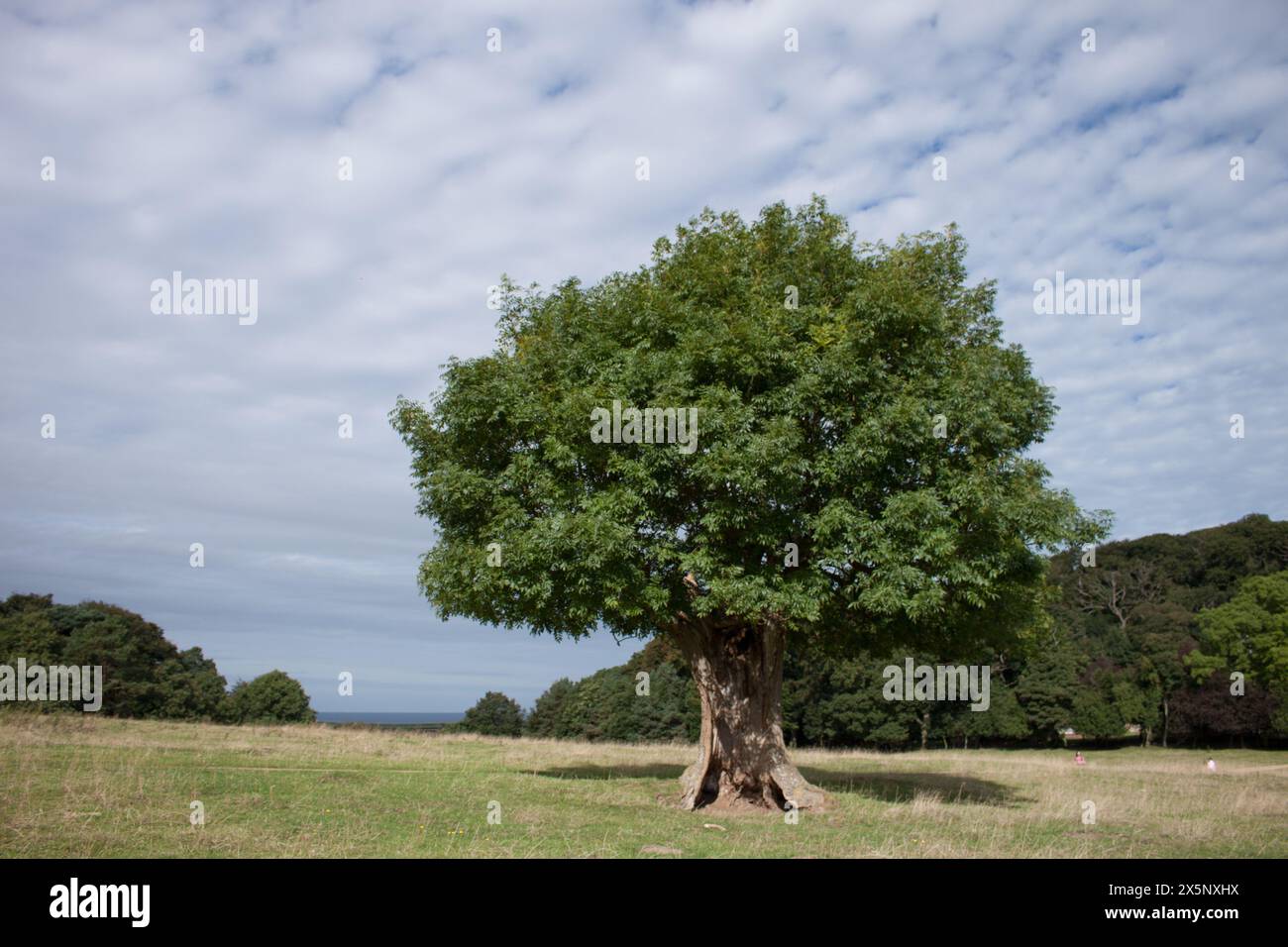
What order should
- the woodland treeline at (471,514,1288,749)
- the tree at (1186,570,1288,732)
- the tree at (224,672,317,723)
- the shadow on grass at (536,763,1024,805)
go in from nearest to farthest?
the shadow on grass at (536,763,1024,805)
the tree at (224,672,317,723)
the tree at (1186,570,1288,732)
the woodland treeline at (471,514,1288,749)

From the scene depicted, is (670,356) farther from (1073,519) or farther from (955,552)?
(1073,519)

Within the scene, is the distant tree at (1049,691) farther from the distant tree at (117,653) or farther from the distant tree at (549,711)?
the distant tree at (117,653)

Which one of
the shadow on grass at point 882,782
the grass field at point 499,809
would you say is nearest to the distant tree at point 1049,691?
the grass field at point 499,809

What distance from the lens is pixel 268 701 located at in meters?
60.3

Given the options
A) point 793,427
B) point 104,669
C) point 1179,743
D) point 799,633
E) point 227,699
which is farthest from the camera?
point 1179,743

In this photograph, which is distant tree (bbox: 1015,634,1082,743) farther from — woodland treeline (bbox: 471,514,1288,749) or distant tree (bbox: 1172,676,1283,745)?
distant tree (bbox: 1172,676,1283,745)

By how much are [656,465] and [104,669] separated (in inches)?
1871

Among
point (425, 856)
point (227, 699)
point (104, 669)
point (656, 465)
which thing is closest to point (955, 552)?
point (656, 465)

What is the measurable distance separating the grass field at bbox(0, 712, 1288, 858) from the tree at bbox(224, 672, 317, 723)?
29157mm

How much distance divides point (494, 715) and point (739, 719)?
74.6 m

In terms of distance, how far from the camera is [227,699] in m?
60.7

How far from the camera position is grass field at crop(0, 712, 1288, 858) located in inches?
500

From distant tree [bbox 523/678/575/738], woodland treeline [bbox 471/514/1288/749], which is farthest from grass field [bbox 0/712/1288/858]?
distant tree [bbox 523/678/575/738]

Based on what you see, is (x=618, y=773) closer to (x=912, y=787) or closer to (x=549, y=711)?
(x=912, y=787)
